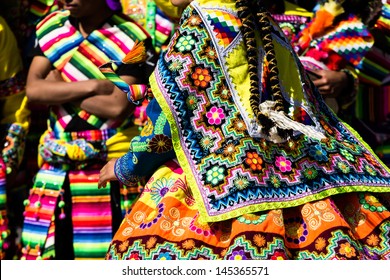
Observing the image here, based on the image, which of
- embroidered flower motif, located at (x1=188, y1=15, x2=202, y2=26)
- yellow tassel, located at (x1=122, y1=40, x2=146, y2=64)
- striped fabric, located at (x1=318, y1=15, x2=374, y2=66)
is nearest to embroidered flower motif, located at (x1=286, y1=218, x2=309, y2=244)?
embroidered flower motif, located at (x1=188, y1=15, x2=202, y2=26)

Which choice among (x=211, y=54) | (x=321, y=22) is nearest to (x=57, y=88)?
(x=321, y=22)

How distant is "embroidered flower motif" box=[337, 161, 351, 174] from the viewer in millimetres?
3223

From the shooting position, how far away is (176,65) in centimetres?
320

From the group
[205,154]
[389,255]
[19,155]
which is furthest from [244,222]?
[19,155]

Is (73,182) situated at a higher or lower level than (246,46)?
lower

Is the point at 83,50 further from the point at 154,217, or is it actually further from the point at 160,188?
the point at 154,217

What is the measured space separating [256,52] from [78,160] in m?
1.84

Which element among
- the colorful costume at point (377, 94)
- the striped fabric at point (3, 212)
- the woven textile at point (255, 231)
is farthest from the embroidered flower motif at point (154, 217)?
the colorful costume at point (377, 94)

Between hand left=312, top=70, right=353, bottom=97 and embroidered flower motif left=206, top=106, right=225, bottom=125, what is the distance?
1.44 m

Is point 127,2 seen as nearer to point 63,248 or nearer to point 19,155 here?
point 19,155

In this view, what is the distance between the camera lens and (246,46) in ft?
10.6

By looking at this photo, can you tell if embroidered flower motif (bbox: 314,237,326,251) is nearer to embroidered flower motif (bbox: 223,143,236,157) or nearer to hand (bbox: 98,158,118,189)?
embroidered flower motif (bbox: 223,143,236,157)

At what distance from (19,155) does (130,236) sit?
80.7 inches

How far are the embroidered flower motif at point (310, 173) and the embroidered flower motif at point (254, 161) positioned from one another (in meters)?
0.19
